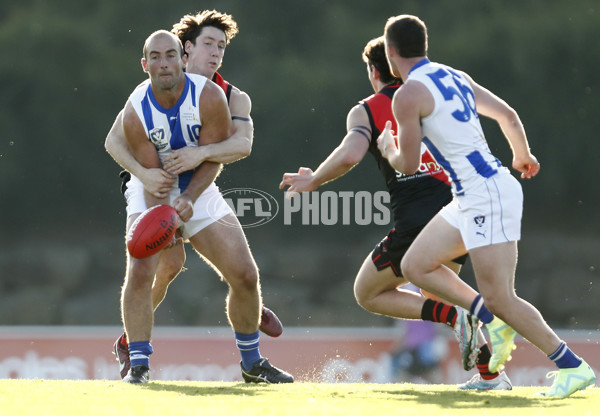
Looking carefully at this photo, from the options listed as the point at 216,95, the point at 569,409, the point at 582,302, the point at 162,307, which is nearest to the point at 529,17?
the point at 582,302

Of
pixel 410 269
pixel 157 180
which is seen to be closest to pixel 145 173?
pixel 157 180

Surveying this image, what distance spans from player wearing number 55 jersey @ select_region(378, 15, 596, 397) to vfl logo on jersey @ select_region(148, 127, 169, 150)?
1.17 m

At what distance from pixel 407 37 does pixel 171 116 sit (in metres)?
1.27

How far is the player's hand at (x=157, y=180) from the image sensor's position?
471 cm

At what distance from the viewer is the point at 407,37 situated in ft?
13.6

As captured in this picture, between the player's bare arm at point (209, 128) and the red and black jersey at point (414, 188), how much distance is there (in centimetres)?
71

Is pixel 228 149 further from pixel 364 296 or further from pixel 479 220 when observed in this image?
pixel 479 220

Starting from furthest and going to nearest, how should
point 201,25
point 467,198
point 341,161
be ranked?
point 201,25 → point 341,161 → point 467,198

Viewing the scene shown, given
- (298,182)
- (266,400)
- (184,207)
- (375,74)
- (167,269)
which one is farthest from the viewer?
(167,269)

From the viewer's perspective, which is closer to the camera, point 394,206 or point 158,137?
point 158,137

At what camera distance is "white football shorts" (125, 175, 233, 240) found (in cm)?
479

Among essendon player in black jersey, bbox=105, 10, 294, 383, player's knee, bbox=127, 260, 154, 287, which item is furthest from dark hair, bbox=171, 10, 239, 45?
player's knee, bbox=127, 260, 154, 287

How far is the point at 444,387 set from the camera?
4.80 meters

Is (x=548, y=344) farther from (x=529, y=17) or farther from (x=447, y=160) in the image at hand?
(x=529, y=17)
